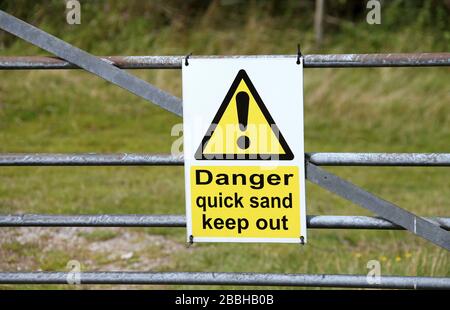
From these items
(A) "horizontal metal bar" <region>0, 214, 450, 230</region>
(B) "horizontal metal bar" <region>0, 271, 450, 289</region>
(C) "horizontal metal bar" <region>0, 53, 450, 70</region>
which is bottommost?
(B) "horizontal metal bar" <region>0, 271, 450, 289</region>

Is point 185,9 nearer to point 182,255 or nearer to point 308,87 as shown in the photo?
point 308,87

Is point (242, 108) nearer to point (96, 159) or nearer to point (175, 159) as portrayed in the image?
point (175, 159)

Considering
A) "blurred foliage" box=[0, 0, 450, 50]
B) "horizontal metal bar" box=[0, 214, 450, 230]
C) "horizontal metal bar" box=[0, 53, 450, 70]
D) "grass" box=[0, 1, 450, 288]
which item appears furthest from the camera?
"blurred foliage" box=[0, 0, 450, 50]

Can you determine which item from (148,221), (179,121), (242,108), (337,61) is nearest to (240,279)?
(148,221)

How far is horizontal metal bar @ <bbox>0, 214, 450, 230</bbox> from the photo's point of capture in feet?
12.4

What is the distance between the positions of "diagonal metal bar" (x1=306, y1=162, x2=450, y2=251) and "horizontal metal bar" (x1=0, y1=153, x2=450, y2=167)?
0.07 m

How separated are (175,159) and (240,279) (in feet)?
1.86

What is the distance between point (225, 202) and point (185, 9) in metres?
9.52

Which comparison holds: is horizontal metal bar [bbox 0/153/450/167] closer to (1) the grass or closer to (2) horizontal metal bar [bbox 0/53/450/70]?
(2) horizontal metal bar [bbox 0/53/450/70]

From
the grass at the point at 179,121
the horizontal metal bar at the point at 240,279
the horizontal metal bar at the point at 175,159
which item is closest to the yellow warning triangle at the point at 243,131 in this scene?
the horizontal metal bar at the point at 175,159

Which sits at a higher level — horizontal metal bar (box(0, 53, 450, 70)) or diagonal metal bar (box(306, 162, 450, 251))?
horizontal metal bar (box(0, 53, 450, 70))

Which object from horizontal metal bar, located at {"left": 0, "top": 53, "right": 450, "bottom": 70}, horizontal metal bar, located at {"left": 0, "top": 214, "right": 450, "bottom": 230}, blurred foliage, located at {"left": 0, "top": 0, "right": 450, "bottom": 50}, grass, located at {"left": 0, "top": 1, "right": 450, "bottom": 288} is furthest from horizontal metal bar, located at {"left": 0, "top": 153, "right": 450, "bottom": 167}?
blurred foliage, located at {"left": 0, "top": 0, "right": 450, "bottom": 50}

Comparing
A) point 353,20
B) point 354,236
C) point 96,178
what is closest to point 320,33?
point 353,20

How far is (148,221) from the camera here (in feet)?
12.7
